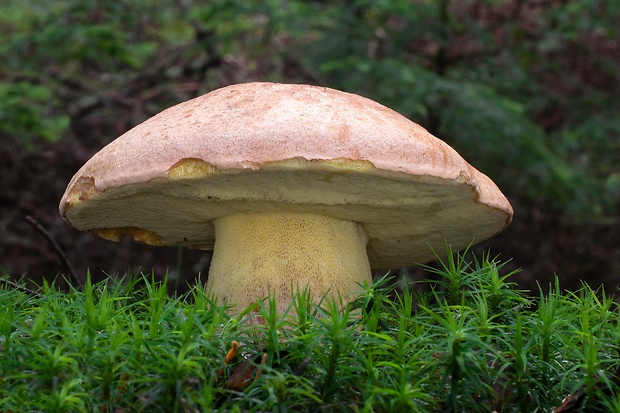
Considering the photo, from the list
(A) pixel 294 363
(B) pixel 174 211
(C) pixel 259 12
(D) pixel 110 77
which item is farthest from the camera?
(D) pixel 110 77

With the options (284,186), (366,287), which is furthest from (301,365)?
(284,186)

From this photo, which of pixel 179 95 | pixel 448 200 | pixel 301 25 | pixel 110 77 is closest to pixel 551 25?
pixel 301 25

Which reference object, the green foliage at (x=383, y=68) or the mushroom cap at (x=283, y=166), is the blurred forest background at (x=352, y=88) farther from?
the mushroom cap at (x=283, y=166)

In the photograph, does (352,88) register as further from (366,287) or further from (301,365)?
(301,365)

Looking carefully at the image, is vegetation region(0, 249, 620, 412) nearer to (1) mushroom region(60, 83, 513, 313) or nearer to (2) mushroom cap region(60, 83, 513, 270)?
(1) mushroom region(60, 83, 513, 313)

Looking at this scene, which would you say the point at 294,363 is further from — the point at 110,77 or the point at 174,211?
the point at 110,77

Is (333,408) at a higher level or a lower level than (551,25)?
lower
